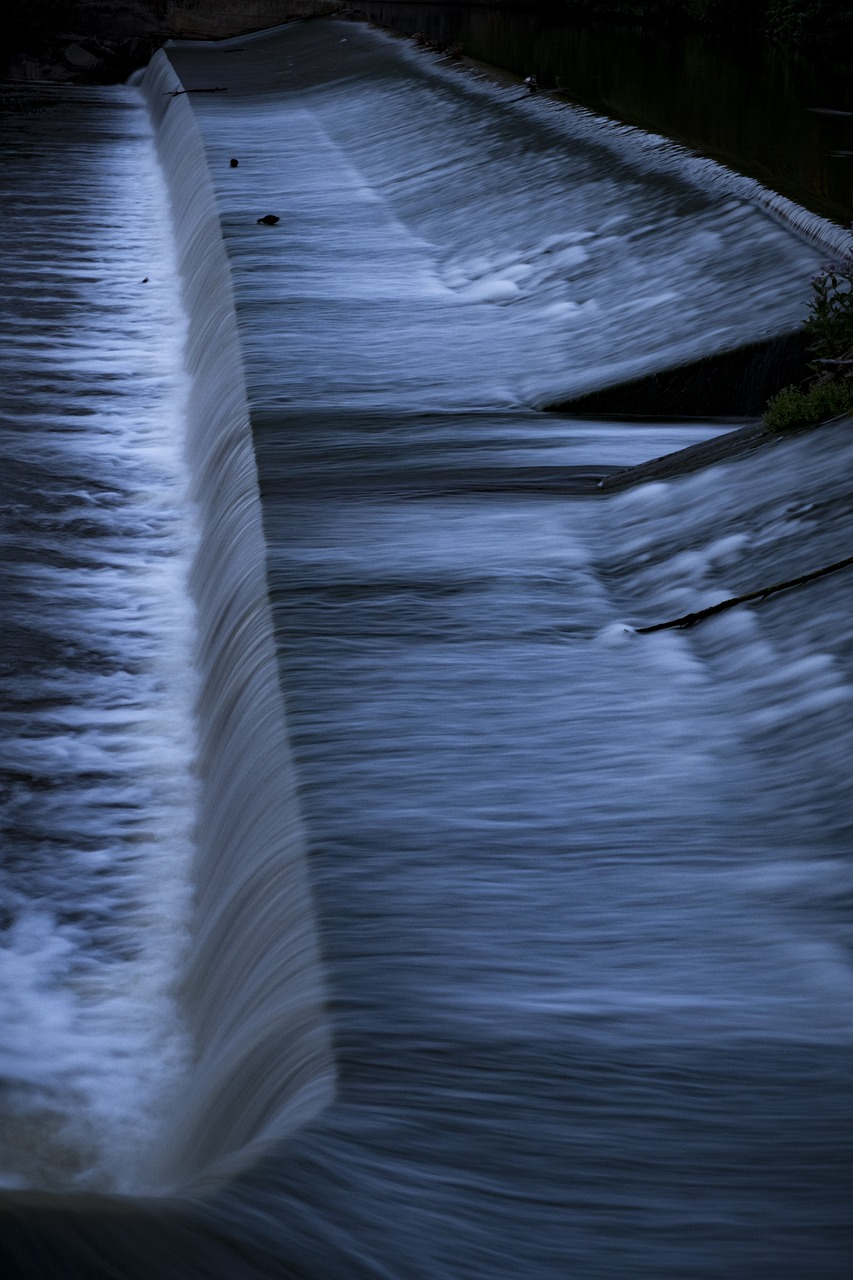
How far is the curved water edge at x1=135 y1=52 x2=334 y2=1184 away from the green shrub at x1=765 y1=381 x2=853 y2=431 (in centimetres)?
168

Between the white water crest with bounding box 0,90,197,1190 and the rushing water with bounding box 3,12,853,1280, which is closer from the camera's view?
the rushing water with bounding box 3,12,853,1280

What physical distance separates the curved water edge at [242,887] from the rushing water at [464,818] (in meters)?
0.02

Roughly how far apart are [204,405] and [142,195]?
700 centimetres

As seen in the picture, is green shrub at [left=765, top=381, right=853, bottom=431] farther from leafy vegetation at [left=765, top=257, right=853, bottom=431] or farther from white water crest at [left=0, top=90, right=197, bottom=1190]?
white water crest at [left=0, top=90, right=197, bottom=1190]

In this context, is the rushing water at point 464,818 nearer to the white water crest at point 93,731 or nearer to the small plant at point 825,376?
the white water crest at point 93,731

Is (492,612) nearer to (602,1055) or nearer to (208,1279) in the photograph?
(602,1055)

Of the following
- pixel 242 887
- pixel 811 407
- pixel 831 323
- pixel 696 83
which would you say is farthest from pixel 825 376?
pixel 696 83

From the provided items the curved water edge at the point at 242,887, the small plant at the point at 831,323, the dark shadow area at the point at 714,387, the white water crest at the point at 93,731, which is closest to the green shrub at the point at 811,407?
the small plant at the point at 831,323

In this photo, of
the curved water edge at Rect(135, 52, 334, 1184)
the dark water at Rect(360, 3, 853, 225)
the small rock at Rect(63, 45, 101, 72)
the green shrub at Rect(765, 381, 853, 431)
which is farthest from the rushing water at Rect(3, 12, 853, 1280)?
the small rock at Rect(63, 45, 101, 72)

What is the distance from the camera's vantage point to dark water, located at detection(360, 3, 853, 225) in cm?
1120

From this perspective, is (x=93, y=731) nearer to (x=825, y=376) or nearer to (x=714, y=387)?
(x=825, y=376)

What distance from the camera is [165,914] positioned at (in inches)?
154

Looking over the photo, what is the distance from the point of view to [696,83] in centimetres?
1711

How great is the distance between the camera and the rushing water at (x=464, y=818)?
7.33 ft
